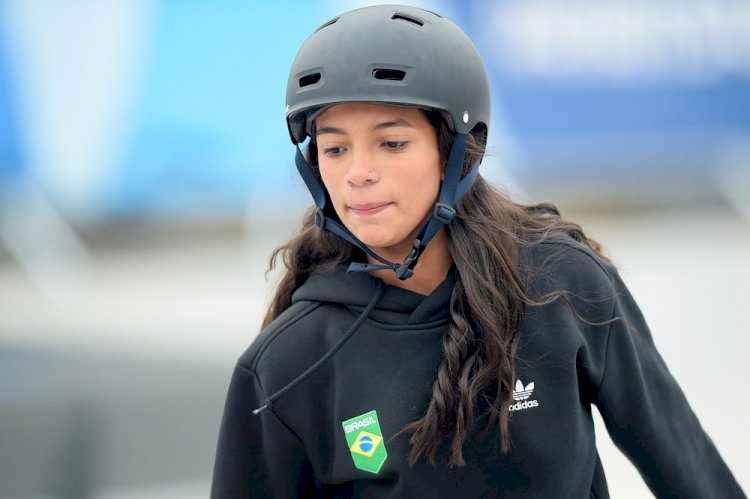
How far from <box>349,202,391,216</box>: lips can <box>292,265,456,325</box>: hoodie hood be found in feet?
0.64

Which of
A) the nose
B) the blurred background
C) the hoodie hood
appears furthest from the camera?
the blurred background

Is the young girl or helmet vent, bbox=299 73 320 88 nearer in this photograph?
the young girl

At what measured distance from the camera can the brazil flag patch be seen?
2133 mm

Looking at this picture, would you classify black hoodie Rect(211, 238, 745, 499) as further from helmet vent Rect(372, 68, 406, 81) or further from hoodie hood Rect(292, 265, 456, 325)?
helmet vent Rect(372, 68, 406, 81)

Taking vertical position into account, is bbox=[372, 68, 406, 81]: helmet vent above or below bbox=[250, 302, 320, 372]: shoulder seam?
above

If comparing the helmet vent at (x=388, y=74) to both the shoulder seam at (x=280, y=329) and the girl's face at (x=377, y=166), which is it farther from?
the shoulder seam at (x=280, y=329)

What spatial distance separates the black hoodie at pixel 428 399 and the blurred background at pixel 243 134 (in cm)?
449

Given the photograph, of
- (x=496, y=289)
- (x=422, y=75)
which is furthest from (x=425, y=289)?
(x=422, y=75)

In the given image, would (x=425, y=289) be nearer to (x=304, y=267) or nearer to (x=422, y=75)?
(x=304, y=267)

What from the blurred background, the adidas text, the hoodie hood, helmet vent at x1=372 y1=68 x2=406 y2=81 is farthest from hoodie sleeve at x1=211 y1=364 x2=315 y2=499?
the blurred background

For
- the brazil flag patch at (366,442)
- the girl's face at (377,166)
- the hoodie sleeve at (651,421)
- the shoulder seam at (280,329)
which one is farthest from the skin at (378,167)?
the hoodie sleeve at (651,421)

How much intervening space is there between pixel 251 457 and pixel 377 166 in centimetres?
74

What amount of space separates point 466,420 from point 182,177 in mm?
6142

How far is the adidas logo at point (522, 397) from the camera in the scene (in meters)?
2.12
